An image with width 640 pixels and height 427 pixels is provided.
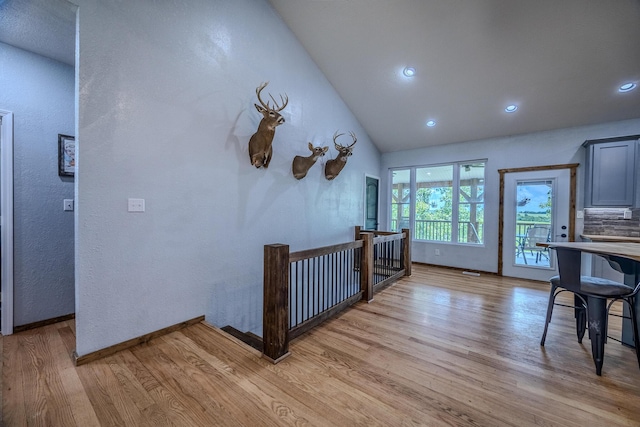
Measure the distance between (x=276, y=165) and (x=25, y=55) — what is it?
2564 mm

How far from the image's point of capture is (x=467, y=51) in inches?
132

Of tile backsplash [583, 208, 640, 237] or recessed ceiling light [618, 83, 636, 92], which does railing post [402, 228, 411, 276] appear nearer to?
tile backsplash [583, 208, 640, 237]

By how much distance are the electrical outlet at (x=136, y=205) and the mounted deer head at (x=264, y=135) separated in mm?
1247

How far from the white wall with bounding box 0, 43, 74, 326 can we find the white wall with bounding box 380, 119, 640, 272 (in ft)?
18.1

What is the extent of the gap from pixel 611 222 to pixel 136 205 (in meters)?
6.18

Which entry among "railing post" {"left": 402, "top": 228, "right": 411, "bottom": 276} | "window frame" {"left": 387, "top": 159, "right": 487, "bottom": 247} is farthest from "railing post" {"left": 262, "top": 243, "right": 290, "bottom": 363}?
"window frame" {"left": 387, "top": 159, "right": 487, "bottom": 247}

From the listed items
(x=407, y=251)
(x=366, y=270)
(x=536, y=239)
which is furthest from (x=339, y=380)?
(x=536, y=239)

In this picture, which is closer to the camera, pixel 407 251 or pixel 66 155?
pixel 66 155

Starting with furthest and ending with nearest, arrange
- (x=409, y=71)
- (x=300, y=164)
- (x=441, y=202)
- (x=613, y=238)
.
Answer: (x=441, y=202) → (x=409, y=71) → (x=300, y=164) → (x=613, y=238)

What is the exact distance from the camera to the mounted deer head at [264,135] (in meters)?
2.76

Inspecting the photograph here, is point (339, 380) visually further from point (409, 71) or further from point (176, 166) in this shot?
point (409, 71)

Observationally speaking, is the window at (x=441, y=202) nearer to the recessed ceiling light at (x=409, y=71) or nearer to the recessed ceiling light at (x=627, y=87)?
Result: the recessed ceiling light at (x=627, y=87)

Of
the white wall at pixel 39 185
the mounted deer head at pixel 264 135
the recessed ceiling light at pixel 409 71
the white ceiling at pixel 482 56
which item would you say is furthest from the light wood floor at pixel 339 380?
the recessed ceiling light at pixel 409 71

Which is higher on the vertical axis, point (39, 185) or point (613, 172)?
point (613, 172)
